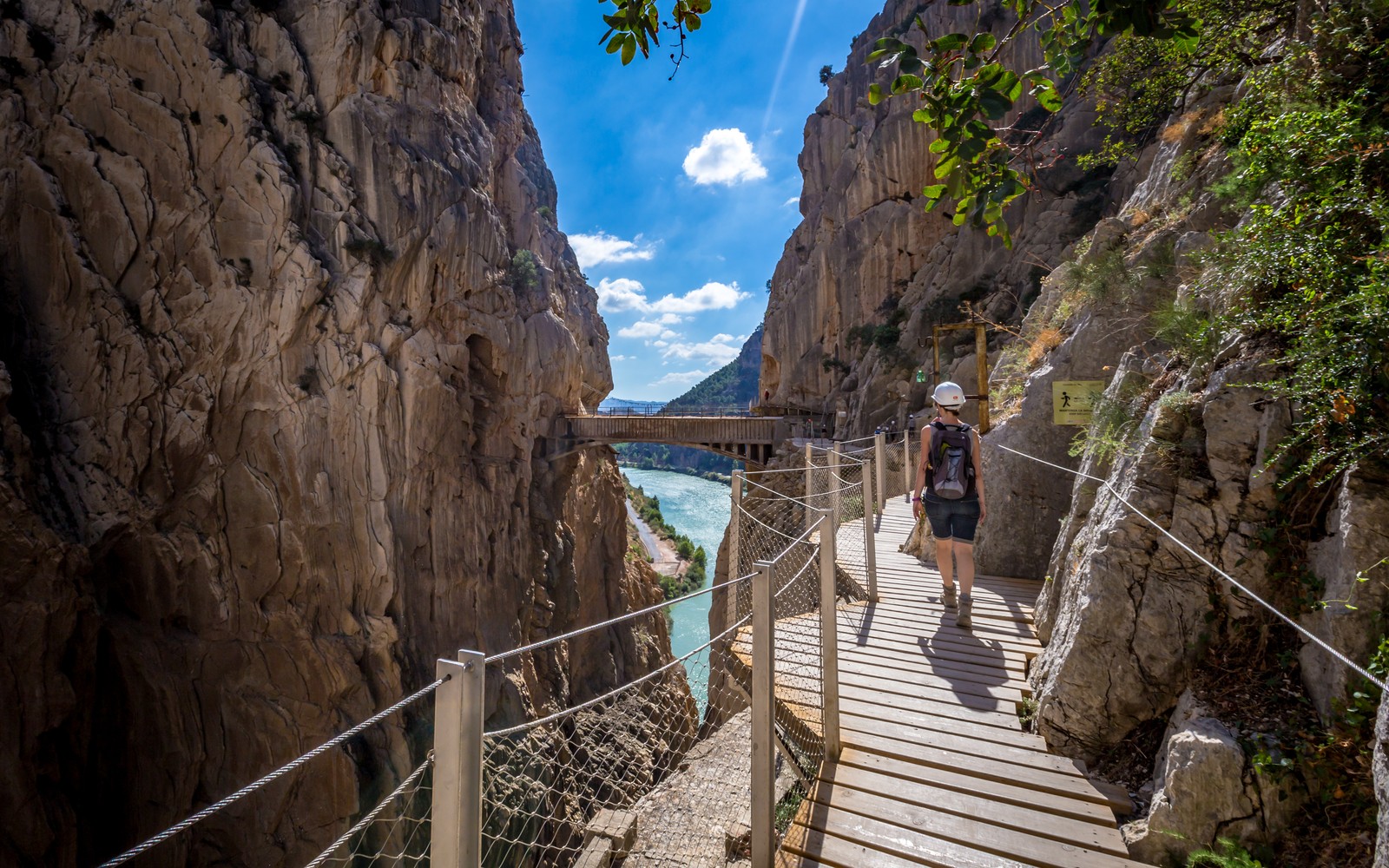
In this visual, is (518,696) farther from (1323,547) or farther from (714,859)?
(1323,547)

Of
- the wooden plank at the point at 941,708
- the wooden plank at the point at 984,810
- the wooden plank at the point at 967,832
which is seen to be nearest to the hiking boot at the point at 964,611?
the wooden plank at the point at 941,708

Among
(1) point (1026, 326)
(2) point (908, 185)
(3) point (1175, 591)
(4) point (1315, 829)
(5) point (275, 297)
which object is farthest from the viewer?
(2) point (908, 185)

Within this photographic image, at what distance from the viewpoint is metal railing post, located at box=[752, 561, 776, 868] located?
7.23ft

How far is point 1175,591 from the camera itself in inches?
101

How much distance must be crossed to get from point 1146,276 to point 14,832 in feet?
53.6

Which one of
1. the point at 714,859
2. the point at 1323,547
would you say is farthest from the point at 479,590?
the point at 1323,547

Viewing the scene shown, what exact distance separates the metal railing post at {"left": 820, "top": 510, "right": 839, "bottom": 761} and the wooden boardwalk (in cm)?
12

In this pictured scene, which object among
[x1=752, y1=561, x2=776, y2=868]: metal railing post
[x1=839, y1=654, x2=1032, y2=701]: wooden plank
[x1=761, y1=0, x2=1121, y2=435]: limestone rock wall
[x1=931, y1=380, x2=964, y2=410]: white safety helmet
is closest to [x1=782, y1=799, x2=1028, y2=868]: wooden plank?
[x1=752, y1=561, x2=776, y2=868]: metal railing post

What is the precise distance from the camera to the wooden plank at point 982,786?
2.36 meters

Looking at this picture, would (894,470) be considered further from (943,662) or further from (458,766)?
(458,766)

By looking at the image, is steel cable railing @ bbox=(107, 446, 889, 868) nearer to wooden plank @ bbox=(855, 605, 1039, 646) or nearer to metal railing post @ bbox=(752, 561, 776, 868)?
metal railing post @ bbox=(752, 561, 776, 868)

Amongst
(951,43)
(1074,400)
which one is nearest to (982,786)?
(951,43)

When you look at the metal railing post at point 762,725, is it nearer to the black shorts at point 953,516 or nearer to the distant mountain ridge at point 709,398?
the black shorts at point 953,516

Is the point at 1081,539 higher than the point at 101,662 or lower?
higher
